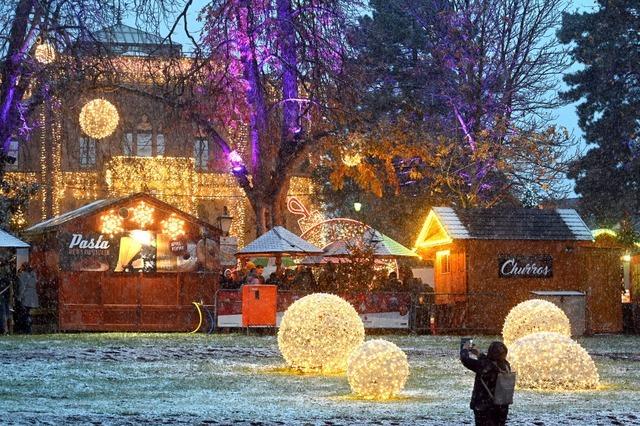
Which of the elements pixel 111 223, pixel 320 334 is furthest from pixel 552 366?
pixel 111 223

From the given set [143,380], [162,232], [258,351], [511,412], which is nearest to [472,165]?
[162,232]

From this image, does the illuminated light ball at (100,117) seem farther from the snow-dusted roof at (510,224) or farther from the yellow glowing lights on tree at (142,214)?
the snow-dusted roof at (510,224)

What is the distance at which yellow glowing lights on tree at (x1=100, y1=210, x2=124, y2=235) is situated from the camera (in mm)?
33188

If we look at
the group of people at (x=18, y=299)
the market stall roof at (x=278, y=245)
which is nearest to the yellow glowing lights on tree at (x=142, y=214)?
the group of people at (x=18, y=299)

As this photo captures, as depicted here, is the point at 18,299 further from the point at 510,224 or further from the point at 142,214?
the point at 510,224

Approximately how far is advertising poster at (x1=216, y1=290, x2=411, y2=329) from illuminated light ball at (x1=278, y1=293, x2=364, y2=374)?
1307cm

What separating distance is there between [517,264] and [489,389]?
2348 cm

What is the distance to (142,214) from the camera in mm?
33625

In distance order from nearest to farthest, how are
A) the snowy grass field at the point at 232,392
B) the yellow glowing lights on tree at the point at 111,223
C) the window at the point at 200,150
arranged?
the snowy grass field at the point at 232,392 → the window at the point at 200,150 → the yellow glowing lights on tree at the point at 111,223

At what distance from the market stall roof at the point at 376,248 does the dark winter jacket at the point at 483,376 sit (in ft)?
81.3

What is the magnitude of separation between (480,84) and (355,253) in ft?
48.9

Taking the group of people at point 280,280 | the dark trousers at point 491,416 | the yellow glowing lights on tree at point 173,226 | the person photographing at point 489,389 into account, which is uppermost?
the yellow glowing lights on tree at point 173,226

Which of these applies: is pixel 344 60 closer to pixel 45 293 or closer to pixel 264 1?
pixel 264 1

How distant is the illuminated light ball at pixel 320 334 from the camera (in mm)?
18531
